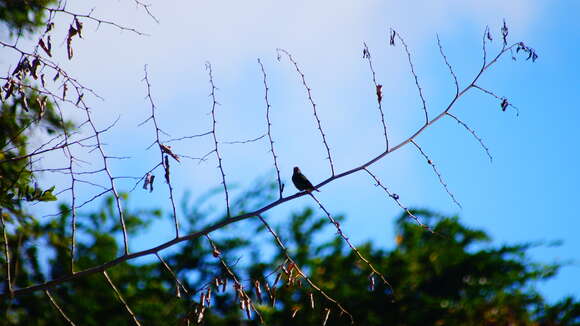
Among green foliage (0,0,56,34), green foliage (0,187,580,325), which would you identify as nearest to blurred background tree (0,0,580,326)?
green foliage (0,187,580,325)

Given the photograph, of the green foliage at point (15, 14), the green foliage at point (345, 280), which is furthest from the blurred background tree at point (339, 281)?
the green foliage at point (15, 14)

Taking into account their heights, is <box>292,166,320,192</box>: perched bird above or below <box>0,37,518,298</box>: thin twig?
above

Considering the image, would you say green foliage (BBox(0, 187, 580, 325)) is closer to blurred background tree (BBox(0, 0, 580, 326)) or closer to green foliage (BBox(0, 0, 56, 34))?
blurred background tree (BBox(0, 0, 580, 326))

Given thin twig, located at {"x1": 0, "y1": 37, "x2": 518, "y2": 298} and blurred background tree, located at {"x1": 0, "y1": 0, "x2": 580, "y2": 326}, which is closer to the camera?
thin twig, located at {"x1": 0, "y1": 37, "x2": 518, "y2": 298}

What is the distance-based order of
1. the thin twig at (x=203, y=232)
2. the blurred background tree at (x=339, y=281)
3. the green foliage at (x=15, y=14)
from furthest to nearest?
the blurred background tree at (x=339, y=281)
the green foliage at (x=15, y=14)
the thin twig at (x=203, y=232)

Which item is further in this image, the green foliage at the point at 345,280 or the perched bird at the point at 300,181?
the green foliage at the point at 345,280

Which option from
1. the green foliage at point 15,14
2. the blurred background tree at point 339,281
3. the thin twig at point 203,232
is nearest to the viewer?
the thin twig at point 203,232

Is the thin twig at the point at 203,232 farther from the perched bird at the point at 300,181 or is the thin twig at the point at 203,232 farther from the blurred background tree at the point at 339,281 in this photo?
the blurred background tree at the point at 339,281

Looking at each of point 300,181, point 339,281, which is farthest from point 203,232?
point 339,281

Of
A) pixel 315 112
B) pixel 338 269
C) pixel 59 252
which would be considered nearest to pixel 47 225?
pixel 59 252

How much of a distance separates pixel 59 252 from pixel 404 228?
18.7ft

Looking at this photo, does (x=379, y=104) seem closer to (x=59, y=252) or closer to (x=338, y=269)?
(x=59, y=252)

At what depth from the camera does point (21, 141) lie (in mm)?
5672

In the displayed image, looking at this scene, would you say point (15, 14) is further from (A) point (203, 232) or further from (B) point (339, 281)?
(B) point (339, 281)
